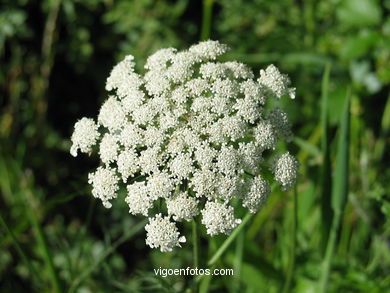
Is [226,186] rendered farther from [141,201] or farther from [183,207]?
[141,201]

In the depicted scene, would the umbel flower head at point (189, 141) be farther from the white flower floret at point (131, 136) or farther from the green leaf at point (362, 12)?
the green leaf at point (362, 12)

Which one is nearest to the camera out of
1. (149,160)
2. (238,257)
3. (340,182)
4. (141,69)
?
(149,160)

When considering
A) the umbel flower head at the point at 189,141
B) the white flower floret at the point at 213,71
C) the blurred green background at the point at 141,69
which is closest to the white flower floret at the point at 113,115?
the umbel flower head at the point at 189,141

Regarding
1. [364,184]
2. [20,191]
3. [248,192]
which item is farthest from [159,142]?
[20,191]

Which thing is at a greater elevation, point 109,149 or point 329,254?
point 109,149

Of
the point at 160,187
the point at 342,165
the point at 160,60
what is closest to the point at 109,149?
the point at 160,187

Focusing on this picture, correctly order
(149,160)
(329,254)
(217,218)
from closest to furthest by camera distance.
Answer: (217,218)
(149,160)
(329,254)

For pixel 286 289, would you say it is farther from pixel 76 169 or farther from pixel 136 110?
pixel 76 169

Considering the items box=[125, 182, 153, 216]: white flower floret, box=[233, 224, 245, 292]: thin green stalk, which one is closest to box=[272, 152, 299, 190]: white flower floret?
box=[125, 182, 153, 216]: white flower floret
